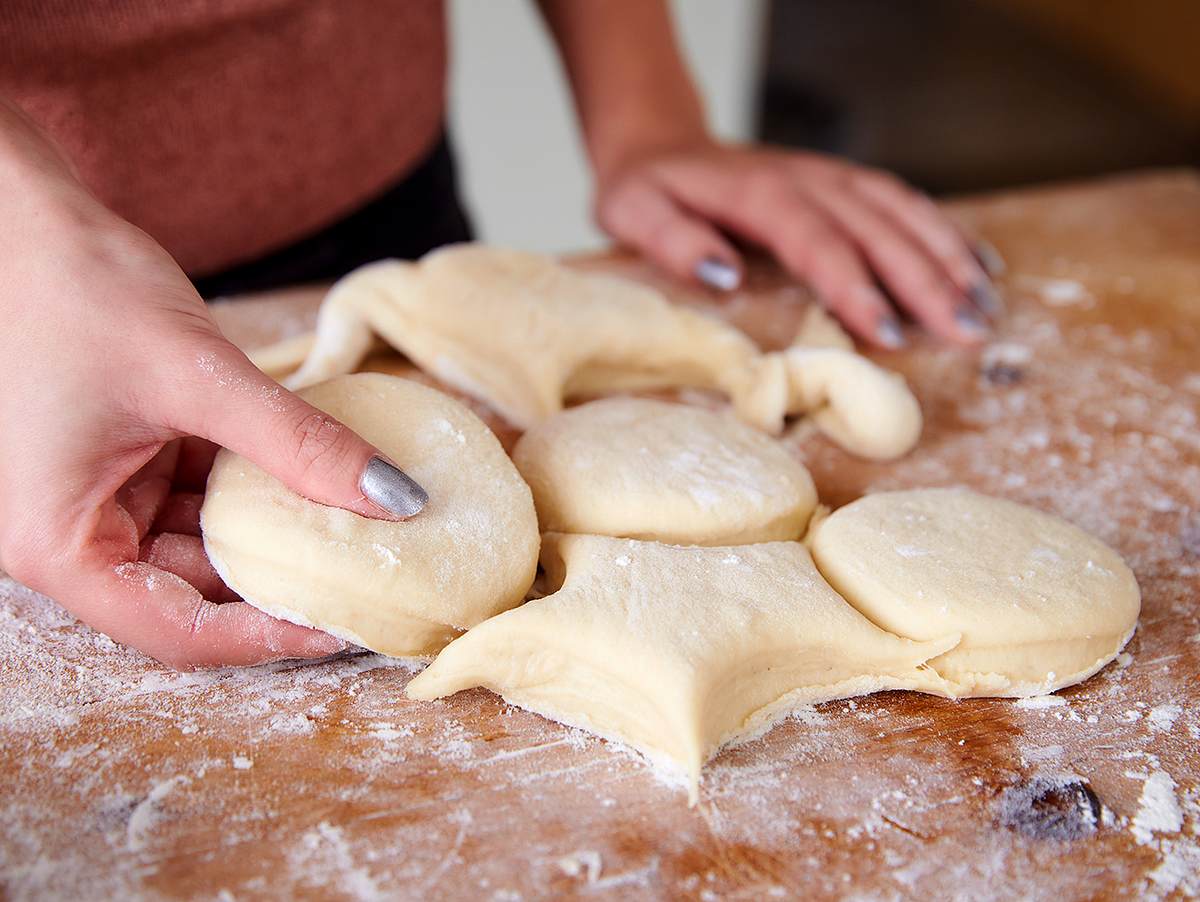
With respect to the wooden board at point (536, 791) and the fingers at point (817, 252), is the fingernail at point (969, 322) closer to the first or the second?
the fingers at point (817, 252)

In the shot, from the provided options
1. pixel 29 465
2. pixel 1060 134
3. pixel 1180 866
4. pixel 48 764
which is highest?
pixel 29 465

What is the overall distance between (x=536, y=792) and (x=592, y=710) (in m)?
0.09

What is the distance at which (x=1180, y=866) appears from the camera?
85 cm

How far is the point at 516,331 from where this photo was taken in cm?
133

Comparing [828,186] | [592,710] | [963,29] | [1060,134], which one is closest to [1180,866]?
[592,710]

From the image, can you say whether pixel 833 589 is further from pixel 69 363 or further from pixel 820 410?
pixel 69 363

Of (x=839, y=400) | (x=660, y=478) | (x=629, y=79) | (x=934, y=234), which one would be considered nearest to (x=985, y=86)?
(x=629, y=79)

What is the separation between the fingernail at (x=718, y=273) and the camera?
5.41 ft

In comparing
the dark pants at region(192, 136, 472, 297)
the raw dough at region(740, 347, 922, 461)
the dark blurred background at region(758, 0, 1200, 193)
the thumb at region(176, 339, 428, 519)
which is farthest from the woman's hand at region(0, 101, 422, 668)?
the dark blurred background at region(758, 0, 1200, 193)

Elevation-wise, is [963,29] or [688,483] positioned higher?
[688,483]

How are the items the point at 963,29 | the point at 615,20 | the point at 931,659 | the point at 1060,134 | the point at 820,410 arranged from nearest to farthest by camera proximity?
the point at 931,659 → the point at 820,410 → the point at 615,20 → the point at 1060,134 → the point at 963,29

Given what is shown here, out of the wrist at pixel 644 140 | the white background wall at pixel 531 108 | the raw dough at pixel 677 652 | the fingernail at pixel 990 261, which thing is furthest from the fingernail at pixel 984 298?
the white background wall at pixel 531 108

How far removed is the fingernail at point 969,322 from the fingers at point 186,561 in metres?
1.08

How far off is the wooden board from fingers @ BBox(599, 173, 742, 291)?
77cm
